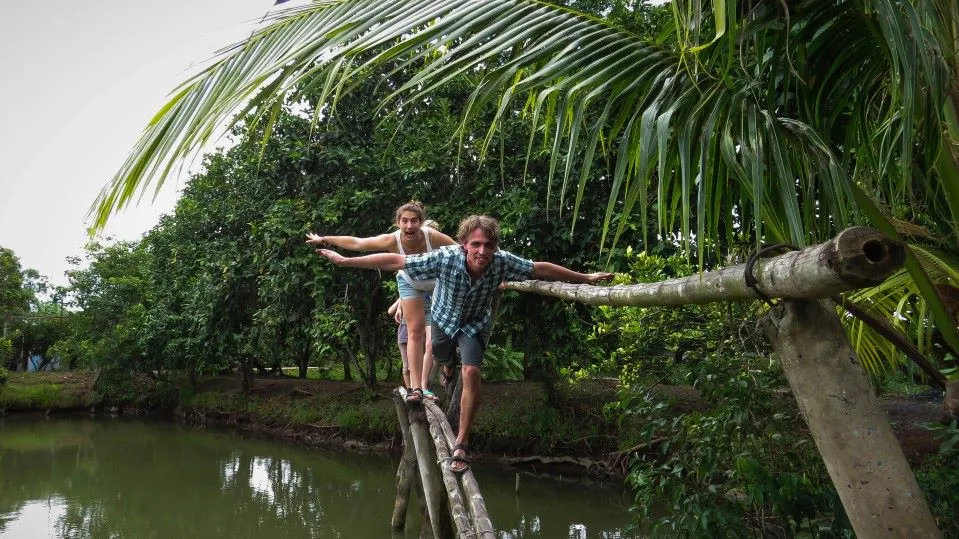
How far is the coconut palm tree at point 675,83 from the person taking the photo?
1.69 m

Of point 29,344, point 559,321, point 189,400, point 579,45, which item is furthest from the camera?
point 29,344

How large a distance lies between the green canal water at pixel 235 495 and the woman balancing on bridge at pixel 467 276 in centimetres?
265

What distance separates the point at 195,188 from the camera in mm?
12898

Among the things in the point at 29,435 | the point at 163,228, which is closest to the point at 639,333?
the point at 163,228

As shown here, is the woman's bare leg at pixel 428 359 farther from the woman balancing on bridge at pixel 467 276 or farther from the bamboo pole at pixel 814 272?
the bamboo pole at pixel 814 272

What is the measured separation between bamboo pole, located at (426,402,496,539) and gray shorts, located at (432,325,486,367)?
1.19ft

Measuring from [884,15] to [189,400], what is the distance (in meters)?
17.8

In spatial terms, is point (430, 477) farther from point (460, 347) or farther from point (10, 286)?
point (10, 286)

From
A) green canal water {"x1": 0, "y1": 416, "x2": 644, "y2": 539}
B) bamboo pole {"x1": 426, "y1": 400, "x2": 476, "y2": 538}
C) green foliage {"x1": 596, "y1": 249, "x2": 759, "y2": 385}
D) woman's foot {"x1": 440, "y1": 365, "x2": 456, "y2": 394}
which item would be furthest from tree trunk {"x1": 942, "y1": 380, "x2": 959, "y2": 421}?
green canal water {"x1": 0, "y1": 416, "x2": 644, "y2": 539}

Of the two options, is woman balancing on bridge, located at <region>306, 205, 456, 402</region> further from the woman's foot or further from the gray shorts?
the woman's foot

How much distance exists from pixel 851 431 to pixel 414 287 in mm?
3136

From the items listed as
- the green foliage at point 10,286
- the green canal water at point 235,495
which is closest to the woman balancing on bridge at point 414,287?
the green canal water at point 235,495

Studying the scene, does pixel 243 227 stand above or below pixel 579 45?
above

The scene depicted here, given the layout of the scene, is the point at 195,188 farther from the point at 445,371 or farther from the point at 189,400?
the point at 445,371
